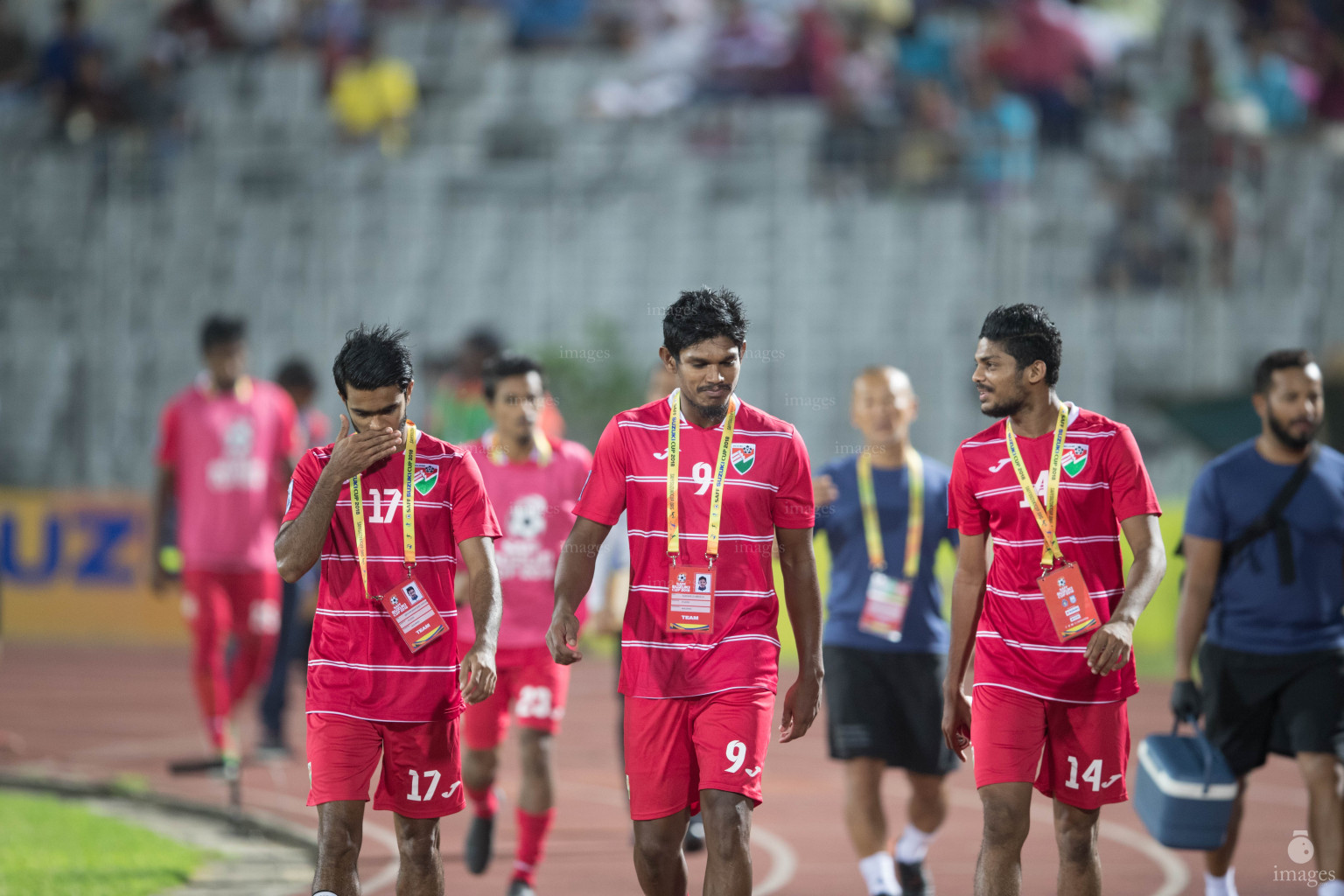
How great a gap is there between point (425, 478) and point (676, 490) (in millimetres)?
772

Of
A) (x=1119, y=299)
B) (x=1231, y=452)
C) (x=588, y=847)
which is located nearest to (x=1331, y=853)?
(x=1231, y=452)

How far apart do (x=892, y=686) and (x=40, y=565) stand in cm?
1197

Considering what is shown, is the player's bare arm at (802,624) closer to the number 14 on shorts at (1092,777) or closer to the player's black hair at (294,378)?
the number 14 on shorts at (1092,777)

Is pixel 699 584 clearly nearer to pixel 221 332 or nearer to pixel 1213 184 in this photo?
pixel 221 332

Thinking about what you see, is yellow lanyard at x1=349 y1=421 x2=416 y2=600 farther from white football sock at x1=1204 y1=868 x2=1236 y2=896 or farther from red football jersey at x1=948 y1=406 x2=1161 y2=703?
white football sock at x1=1204 y1=868 x2=1236 y2=896

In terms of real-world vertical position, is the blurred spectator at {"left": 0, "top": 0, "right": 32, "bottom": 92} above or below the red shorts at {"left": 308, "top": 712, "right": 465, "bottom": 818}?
above

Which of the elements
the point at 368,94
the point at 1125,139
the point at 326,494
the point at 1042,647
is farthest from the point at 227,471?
the point at 1125,139

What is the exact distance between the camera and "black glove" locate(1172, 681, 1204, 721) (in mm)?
5590

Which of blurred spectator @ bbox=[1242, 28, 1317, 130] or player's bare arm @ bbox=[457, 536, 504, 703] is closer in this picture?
player's bare arm @ bbox=[457, 536, 504, 703]

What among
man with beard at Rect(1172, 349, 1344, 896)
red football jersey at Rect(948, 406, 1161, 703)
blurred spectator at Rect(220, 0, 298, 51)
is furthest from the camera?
blurred spectator at Rect(220, 0, 298, 51)

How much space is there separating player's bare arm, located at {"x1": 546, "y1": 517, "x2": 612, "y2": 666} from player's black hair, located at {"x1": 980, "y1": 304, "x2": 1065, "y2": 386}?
1400 mm

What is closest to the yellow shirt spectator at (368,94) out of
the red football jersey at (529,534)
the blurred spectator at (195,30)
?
the blurred spectator at (195,30)

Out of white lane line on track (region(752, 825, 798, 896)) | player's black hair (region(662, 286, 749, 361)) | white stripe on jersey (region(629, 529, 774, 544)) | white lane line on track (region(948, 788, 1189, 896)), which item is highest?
player's black hair (region(662, 286, 749, 361))

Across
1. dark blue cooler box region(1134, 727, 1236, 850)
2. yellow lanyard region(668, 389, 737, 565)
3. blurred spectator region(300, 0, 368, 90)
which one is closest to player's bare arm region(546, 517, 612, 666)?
yellow lanyard region(668, 389, 737, 565)
